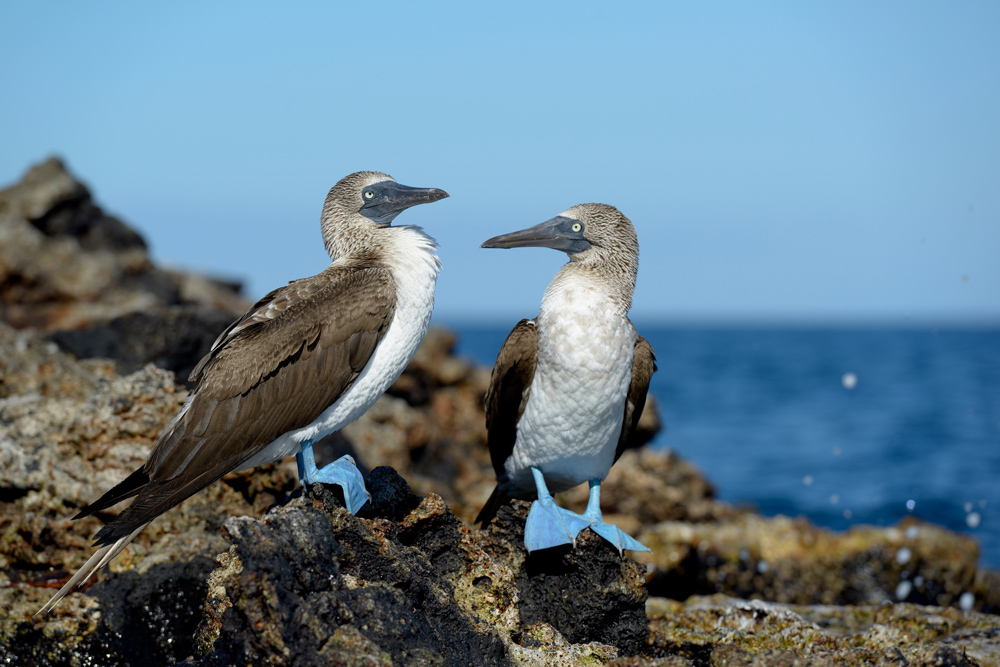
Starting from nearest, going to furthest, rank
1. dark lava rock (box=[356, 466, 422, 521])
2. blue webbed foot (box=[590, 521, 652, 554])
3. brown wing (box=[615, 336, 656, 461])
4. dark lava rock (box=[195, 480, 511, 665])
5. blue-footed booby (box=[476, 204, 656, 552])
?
dark lava rock (box=[195, 480, 511, 665])
dark lava rock (box=[356, 466, 422, 521])
blue webbed foot (box=[590, 521, 652, 554])
blue-footed booby (box=[476, 204, 656, 552])
brown wing (box=[615, 336, 656, 461])

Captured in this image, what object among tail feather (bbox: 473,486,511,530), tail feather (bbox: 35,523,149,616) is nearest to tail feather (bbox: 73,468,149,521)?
tail feather (bbox: 35,523,149,616)

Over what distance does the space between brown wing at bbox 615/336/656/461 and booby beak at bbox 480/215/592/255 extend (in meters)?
0.72

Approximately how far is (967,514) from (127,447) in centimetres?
1659

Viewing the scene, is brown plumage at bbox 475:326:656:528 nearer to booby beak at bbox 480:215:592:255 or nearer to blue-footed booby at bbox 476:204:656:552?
blue-footed booby at bbox 476:204:656:552

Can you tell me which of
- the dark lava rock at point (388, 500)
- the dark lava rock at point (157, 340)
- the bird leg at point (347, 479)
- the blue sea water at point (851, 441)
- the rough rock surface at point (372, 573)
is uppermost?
the dark lava rock at point (157, 340)

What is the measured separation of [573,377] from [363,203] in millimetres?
1626

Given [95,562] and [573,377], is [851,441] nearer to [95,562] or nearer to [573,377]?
[573,377]

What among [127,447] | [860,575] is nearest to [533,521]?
[127,447]

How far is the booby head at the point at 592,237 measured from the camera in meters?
5.30

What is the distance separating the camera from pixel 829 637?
15.8 feet

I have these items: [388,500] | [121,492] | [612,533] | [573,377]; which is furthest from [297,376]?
[612,533]

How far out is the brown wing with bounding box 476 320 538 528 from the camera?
5.14 meters

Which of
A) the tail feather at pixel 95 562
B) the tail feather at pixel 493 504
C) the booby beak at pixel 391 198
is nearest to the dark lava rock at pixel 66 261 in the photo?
the booby beak at pixel 391 198

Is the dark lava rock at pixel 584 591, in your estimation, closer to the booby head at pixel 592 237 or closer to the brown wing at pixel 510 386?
the brown wing at pixel 510 386
